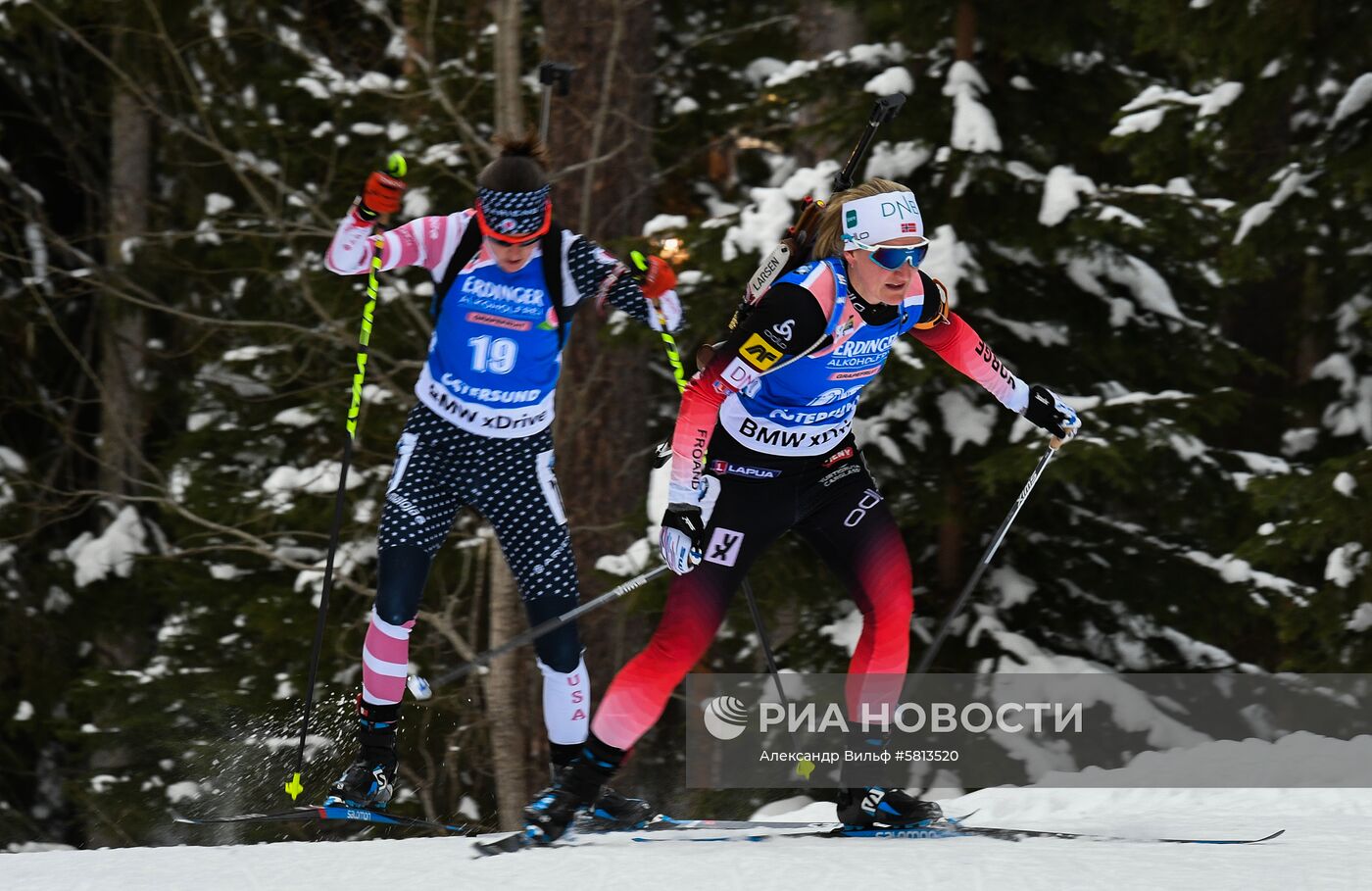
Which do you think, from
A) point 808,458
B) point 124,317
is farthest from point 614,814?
point 124,317

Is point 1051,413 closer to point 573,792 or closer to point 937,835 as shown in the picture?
point 937,835

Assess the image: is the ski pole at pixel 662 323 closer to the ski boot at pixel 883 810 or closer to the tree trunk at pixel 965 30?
the ski boot at pixel 883 810

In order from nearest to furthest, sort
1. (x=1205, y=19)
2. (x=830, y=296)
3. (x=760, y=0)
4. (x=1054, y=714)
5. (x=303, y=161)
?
(x=830, y=296)
(x=1205, y=19)
(x=1054, y=714)
(x=303, y=161)
(x=760, y=0)

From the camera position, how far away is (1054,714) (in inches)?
278

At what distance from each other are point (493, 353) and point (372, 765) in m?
1.49

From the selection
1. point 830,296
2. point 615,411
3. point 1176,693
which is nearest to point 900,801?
point 830,296

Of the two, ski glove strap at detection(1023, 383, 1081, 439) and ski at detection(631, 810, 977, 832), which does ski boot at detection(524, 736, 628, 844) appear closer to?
ski at detection(631, 810, 977, 832)

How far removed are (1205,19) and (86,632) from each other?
979 cm

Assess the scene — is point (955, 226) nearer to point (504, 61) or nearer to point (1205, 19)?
point (1205, 19)

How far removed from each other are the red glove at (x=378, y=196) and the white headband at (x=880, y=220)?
1.46 metres

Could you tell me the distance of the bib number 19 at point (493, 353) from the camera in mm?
4562

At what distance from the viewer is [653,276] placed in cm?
468

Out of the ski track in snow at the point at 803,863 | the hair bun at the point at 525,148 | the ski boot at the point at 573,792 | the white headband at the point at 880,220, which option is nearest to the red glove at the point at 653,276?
the hair bun at the point at 525,148

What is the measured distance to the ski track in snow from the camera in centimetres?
402
